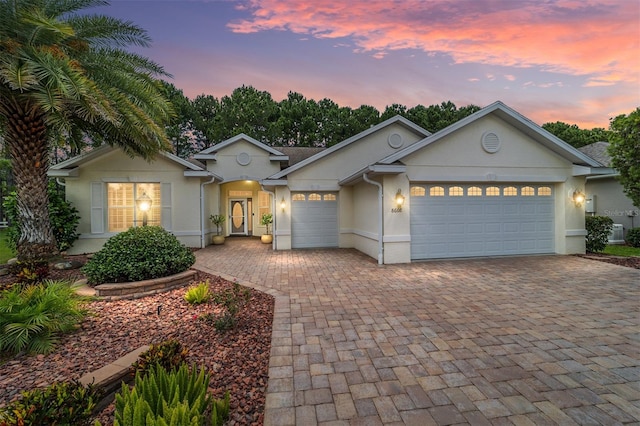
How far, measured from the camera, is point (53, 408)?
77.5 inches

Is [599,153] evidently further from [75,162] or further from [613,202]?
[75,162]

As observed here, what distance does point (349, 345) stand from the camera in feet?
12.4

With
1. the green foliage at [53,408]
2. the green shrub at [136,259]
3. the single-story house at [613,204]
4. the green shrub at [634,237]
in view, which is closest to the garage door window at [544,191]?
the single-story house at [613,204]

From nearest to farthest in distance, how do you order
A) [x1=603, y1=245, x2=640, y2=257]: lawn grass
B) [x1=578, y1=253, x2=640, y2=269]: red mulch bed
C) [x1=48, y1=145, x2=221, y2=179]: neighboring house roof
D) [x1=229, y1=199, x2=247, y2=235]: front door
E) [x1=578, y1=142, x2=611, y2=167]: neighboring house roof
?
1. [x1=578, y1=253, x2=640, y2=269]: red mulch bed
2. [x1=603, y1=245, x2=640, y2=257]: lawn grass
3. [x1=48, y1=145, x2=221, y2=179]: neighboring house roof
4. [x1=578, y1=142, x2=611, y2=167]: neighboring house roof
5. [x1=229, y1=199, x2=247, y2=235]: front door

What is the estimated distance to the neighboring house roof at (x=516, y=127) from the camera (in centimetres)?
862

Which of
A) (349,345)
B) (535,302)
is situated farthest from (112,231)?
(535,302)

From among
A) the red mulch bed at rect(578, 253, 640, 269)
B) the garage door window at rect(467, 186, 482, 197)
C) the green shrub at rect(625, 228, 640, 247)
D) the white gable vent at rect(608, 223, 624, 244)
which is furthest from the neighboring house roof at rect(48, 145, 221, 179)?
the white gable vent at rect(608, 223, 624, 244)

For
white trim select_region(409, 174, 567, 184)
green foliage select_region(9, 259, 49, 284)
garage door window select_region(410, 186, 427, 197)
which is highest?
white trim select_region(409, 174, 567, 184)

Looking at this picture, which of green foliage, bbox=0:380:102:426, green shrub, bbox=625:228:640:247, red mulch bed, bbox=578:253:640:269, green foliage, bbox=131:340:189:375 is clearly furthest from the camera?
green shrub, bbox=625:228:640:247

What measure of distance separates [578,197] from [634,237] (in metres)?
4.98

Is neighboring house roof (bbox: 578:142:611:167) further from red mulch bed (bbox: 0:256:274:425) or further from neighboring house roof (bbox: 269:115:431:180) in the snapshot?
red mulch bed (bbox: 0:256:274:425)

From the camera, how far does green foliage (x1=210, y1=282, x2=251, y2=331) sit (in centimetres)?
411

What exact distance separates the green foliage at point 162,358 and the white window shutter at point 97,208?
429 inches

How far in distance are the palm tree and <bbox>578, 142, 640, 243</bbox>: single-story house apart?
1764 centimetres
